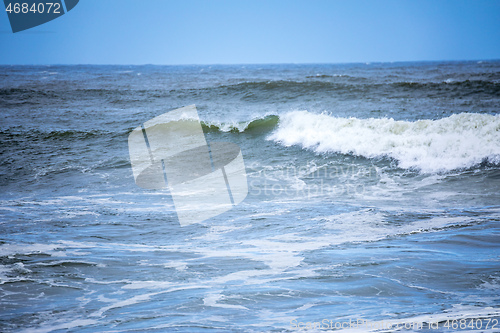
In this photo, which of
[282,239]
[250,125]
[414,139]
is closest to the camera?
[282,239]

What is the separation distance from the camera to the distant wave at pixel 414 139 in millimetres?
8523

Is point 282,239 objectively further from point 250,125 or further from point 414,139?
point 250,125

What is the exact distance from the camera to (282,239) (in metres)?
5.13

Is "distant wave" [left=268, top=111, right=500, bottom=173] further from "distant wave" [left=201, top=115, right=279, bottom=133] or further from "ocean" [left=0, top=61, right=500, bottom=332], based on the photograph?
"distant wave" [left=201, top=115, right=279, bottom=133]

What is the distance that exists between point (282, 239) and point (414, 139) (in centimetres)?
576

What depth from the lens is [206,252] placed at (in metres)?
4.75

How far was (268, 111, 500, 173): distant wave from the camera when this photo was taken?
28.0ft

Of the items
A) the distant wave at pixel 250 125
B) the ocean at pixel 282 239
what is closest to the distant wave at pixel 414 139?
the ocean at pixel 282 239

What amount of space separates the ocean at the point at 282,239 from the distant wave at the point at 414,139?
0.12ft

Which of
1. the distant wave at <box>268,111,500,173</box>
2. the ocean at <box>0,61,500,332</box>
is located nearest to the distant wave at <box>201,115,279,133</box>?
the ocean at <box>0,61,500,332</box>

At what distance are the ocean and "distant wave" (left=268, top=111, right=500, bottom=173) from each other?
4 cm

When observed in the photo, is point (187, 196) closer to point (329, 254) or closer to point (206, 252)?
point (206, 252)

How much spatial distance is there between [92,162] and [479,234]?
897 centimetres

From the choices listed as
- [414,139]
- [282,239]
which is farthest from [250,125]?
[282,239]
